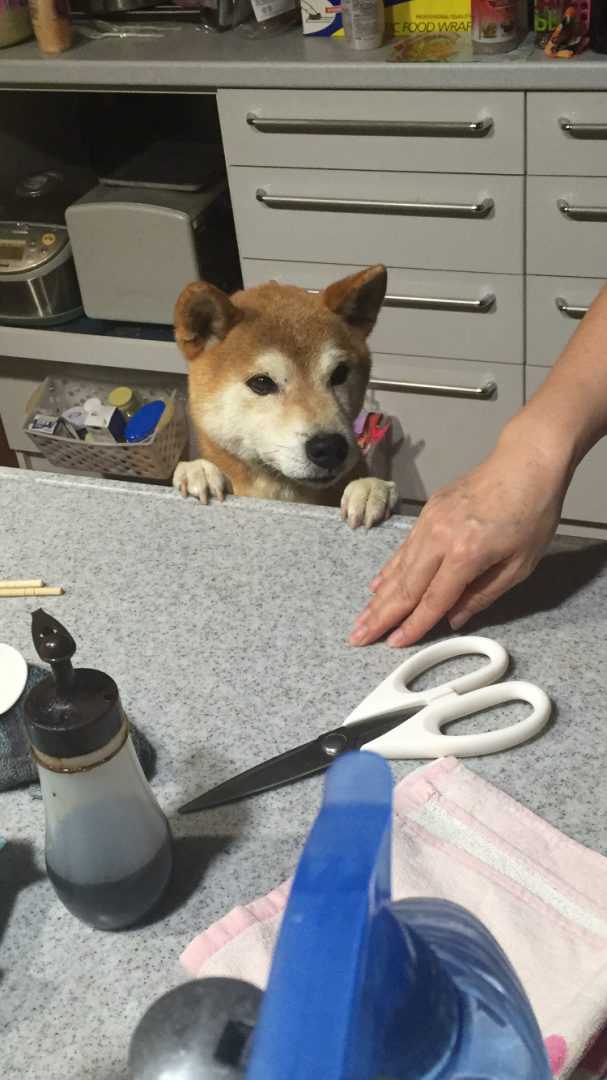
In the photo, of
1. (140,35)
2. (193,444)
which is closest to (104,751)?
(193,444)

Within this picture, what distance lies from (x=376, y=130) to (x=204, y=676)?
4.27 ft

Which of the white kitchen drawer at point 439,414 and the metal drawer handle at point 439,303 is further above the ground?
the metal drawer handle at point 439,303

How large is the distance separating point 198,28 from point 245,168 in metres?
0.35

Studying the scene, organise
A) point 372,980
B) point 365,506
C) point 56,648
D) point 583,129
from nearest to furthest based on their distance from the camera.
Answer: point 372,980, point 56,648, point 365,506, point 583,129

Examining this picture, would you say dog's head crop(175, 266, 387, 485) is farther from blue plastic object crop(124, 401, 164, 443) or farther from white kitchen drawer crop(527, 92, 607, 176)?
blue plastic object crop(124, 401, 164, 443)

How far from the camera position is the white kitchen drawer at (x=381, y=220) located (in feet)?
5.56

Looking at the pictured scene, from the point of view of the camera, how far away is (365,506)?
868 mm

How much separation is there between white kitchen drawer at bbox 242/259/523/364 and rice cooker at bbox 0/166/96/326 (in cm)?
45

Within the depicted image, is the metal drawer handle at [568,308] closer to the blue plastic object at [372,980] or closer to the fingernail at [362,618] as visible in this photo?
the fingernail at [362,618]

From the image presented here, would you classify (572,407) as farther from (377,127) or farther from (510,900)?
(377,127)

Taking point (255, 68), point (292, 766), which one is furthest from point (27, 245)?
point (292, 766)

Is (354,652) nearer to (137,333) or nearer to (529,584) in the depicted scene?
(529,584)

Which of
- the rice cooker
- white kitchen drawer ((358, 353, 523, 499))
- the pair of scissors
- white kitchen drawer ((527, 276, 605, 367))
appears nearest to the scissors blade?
the pair of scissors

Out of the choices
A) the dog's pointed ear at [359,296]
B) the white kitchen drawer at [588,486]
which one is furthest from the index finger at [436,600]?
the white kitchen drawer at [588,486]
